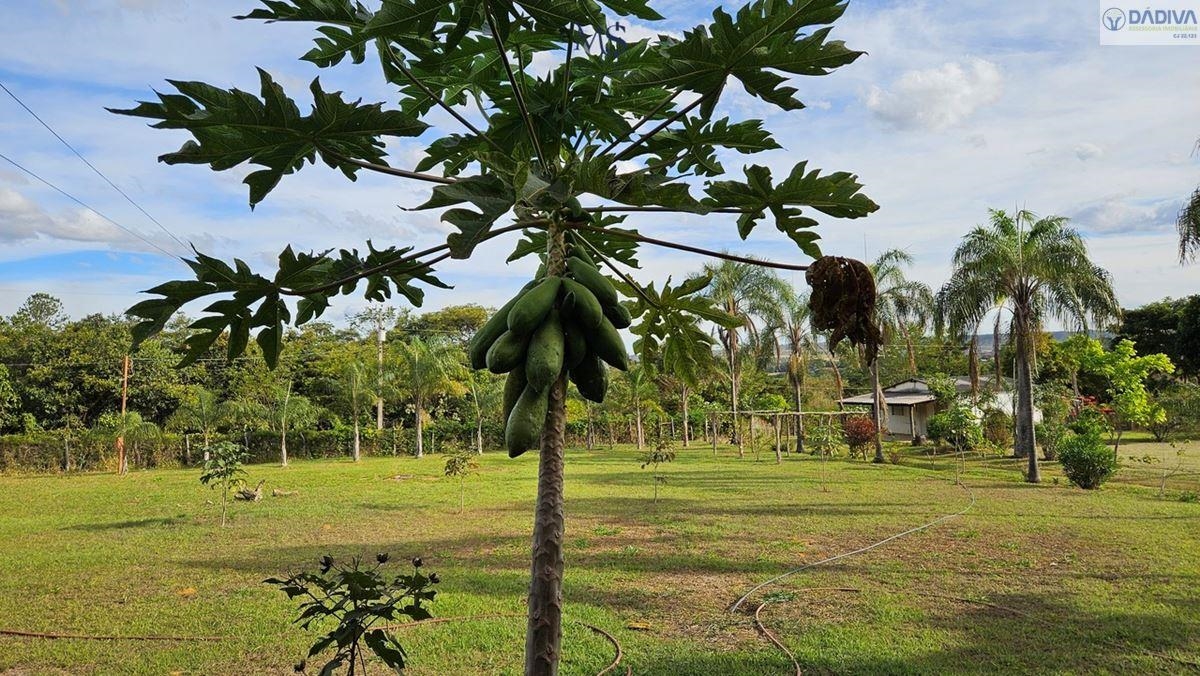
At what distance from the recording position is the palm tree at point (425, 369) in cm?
3005

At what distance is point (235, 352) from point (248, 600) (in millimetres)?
6276

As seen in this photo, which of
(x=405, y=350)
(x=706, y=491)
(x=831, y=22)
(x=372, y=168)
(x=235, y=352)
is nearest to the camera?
(x=831, y=22)

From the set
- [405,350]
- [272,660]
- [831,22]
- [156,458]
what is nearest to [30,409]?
[156,458]

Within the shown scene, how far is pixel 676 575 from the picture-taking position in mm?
8430

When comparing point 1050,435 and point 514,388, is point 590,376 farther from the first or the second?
point 1050,435

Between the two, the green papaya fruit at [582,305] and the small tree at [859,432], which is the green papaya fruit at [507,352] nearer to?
the green papaya fruit at [582,305]

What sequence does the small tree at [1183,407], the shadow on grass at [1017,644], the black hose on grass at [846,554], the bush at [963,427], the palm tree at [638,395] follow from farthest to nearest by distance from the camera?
the palm tree at [638,395] → the bush at [963,427] → the small tree at [1183,407] → the black hose on grass at [846,554] → the shadow on grass at [1017,644]

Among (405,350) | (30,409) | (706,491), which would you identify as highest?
(405,350)

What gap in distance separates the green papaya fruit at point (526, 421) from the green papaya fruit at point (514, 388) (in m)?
0.10

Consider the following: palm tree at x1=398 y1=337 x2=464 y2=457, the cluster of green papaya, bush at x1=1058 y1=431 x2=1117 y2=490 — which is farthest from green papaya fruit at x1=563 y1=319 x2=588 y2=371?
palm tree at x1=398 y1=337 x2=464 y2=457

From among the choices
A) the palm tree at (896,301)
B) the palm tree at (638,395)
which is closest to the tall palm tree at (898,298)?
the palm tree at (896,301)

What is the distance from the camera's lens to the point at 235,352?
251 cm

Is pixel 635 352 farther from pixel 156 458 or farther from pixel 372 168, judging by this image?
pixel 156 458

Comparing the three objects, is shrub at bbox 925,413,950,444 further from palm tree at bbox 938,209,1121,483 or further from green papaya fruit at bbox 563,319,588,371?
green papaya fruit at bbox 563,319,588,371
